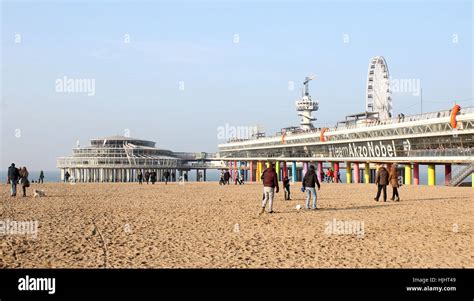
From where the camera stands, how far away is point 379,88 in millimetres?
73250

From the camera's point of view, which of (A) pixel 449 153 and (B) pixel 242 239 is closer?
(B) pixel 242 239

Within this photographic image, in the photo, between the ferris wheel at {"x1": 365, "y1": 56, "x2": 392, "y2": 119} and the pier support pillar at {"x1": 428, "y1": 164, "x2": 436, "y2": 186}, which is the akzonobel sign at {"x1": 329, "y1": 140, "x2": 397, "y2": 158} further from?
the pier support pillar at {"x1": 428, "y1": 164, "x2": 436, "y2": 186}

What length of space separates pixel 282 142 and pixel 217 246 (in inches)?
3239

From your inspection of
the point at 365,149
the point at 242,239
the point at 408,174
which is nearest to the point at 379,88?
the point at 365,149

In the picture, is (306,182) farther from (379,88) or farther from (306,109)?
(306,109)

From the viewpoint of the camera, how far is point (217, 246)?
412 inches

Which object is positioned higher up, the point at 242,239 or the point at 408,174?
the point at 408,174

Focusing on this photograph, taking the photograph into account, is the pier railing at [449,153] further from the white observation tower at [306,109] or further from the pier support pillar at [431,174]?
the white observation tower at [306,109]

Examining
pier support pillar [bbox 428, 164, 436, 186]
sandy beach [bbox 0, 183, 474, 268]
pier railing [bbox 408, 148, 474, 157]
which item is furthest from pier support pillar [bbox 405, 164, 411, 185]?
sandy beach [bbox 0, 183, 474, 268]

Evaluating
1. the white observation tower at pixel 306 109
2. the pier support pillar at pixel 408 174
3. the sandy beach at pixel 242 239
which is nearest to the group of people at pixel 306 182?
the sandy beach at pixel 242 239

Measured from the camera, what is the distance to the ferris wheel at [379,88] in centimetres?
7144
